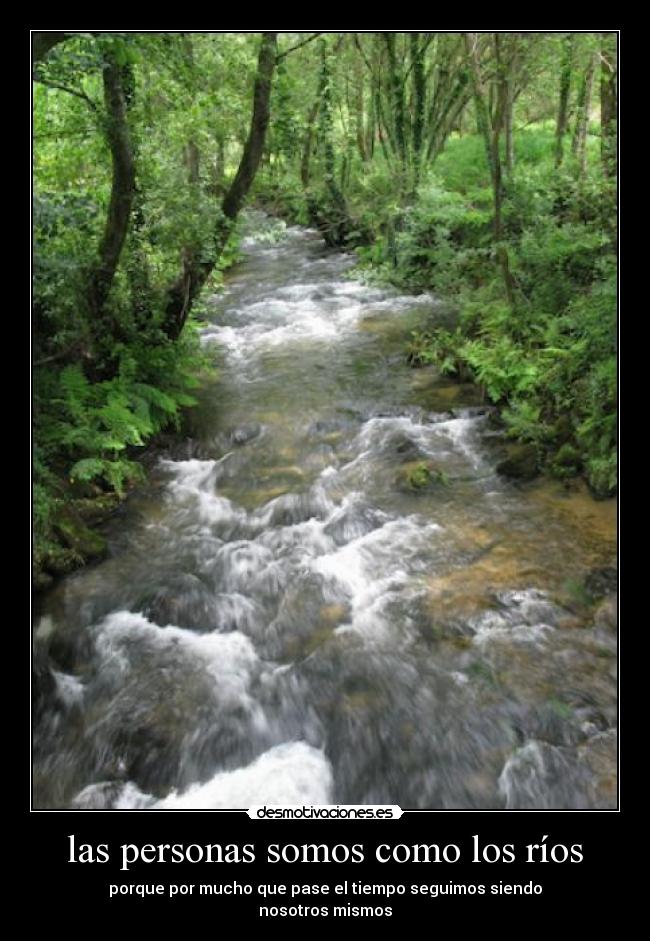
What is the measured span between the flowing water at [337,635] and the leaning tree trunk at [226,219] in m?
2.10

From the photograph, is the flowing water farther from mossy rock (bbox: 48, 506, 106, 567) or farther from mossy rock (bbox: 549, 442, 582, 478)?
mossy rock (bbox: 549, 442, 582, 478)

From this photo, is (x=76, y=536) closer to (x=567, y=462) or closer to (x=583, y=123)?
(x=567, y=462)

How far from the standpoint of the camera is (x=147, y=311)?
10.3m

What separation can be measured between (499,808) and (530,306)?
897 centimetres

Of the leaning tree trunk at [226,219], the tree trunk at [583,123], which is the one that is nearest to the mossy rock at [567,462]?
the leaning tree trunk at [226,219]

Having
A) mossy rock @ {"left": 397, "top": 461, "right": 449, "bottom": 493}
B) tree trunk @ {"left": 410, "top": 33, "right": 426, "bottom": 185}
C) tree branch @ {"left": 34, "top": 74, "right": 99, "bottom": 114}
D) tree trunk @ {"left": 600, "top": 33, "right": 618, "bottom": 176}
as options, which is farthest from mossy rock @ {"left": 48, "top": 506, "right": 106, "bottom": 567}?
tree trunk @ {"left": 410, "top": 33, "right": 426, "bottom": 185}

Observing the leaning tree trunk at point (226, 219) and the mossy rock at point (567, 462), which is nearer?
the mossy rock at point (567, 462)

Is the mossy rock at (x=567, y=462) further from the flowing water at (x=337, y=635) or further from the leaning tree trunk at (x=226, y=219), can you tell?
the leaning tree trunk at (x=226, y=219)

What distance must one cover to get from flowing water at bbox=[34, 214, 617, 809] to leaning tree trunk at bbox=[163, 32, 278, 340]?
210 cm

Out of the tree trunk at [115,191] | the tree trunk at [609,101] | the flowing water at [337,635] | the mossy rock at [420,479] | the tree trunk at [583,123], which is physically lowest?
the flowing water at [337,635]

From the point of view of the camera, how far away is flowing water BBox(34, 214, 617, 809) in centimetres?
494

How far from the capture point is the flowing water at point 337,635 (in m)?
4.94

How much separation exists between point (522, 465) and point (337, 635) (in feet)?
12.5

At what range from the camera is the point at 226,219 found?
34.7 feet
